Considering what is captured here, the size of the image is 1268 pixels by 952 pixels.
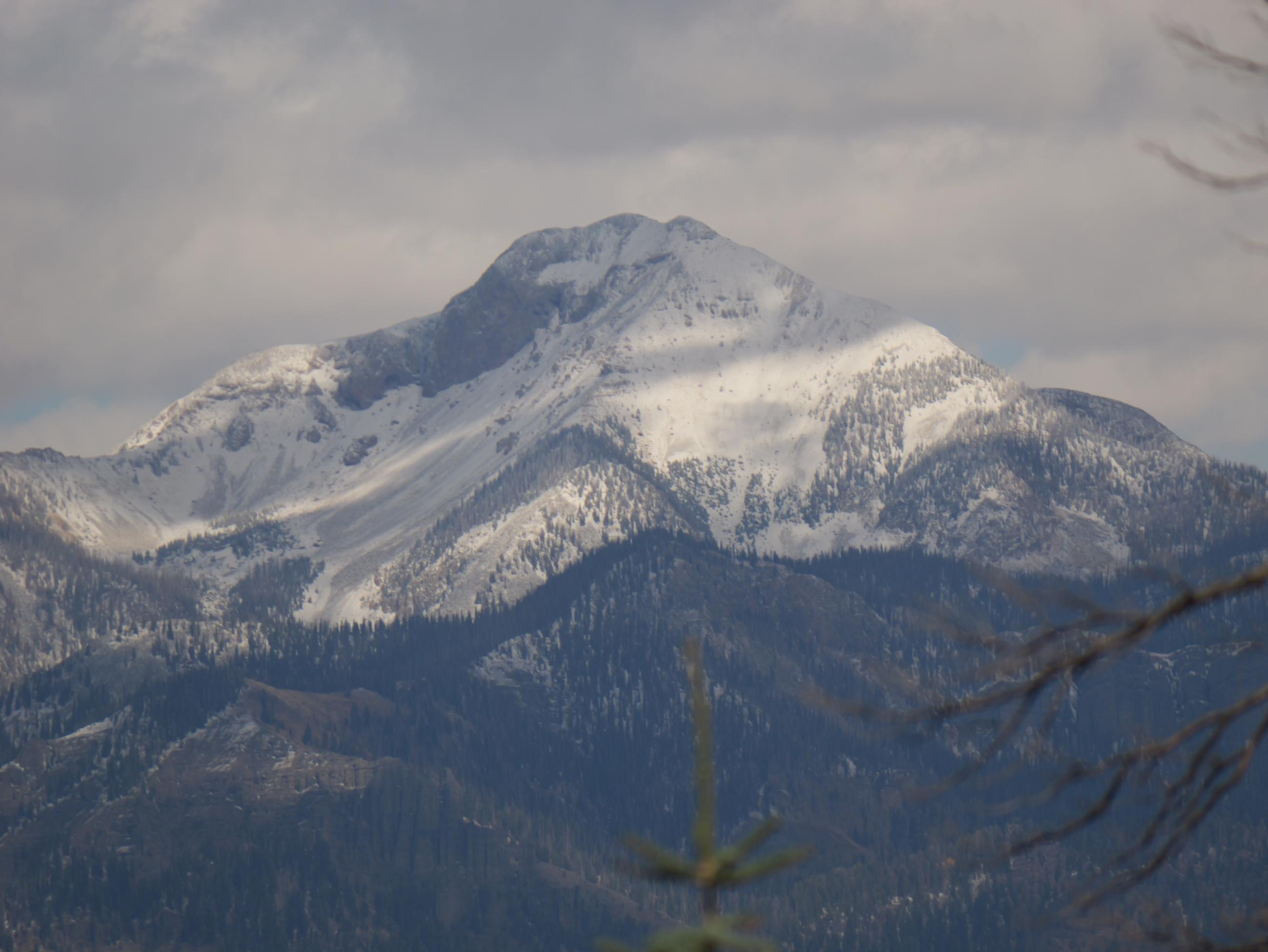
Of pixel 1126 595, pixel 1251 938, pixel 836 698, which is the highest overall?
pixel 1126 595

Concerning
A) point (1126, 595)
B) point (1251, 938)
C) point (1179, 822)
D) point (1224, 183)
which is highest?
point (1224, 183)

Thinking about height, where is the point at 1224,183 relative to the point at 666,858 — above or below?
above

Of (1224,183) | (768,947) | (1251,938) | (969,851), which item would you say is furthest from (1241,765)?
(1224,183)

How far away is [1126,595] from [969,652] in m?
1.39

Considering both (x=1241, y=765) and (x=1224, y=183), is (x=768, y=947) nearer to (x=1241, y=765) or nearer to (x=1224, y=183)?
(x=1241, y=765)

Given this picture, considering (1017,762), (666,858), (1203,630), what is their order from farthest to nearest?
1. (1203,630)
2. (1017,762)
3. (666,858)

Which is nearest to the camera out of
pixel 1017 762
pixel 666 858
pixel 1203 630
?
pixel 666 858

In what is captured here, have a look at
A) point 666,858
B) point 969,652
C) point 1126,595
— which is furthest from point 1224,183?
point 666,858

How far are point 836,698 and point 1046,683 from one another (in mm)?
1483

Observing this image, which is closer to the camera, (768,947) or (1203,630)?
(768,947)

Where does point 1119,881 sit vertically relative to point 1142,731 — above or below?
below

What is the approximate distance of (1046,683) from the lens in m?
11.2

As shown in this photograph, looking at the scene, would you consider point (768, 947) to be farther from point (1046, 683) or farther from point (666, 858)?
point (1046, 683)

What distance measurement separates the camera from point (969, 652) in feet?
40.8
